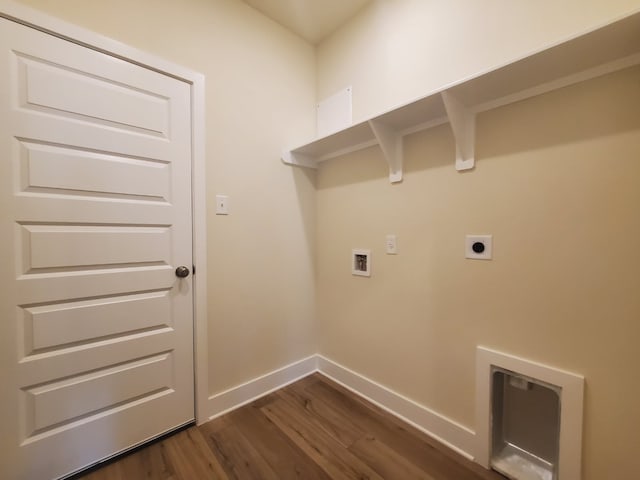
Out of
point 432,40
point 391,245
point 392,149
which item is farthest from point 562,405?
point 432,40

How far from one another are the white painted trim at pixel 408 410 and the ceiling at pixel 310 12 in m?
2.51

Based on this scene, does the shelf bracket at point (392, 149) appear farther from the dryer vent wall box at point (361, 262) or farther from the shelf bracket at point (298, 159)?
the shelf bracket at point (298, 159)

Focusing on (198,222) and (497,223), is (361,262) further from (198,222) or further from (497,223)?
(198,222)

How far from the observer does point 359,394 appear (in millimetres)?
1886

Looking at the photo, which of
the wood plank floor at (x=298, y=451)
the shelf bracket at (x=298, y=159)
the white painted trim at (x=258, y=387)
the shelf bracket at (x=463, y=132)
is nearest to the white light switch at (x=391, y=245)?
the shelf bracket at (x=463, y=132)

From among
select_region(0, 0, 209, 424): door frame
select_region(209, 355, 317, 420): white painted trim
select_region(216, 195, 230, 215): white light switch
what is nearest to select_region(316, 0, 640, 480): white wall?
select_region(209, 355, 317, 420): white painted trim

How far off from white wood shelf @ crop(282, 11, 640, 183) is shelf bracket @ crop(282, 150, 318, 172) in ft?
0.73

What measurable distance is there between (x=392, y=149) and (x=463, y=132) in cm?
40

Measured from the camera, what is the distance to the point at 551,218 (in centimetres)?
113

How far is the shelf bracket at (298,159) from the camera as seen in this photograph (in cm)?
197

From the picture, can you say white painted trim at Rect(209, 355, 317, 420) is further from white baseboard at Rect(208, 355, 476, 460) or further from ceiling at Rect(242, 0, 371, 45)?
ceiling at Rect(242, 0, 371, 45)

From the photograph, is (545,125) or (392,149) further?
(392,149)

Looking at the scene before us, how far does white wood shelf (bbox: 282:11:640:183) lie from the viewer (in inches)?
36.1

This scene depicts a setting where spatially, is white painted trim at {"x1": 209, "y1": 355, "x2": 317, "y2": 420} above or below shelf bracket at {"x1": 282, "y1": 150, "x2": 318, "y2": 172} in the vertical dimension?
below
